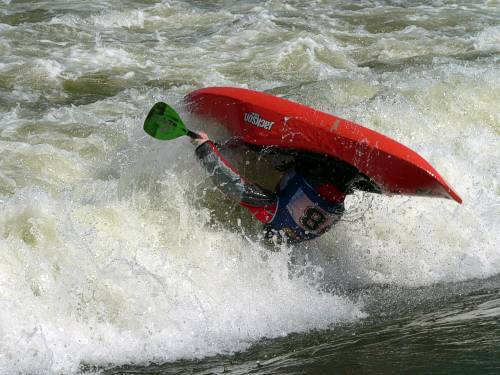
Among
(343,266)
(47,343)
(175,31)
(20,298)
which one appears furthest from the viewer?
(175,31)

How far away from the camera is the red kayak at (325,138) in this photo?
4867 millimetres

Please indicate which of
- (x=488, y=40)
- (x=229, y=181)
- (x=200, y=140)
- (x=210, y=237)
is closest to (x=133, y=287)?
(x=210, y=237)

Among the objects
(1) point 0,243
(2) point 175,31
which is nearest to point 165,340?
(1) point 0,243

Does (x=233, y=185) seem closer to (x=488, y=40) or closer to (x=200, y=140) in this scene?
(x=200, y=140)

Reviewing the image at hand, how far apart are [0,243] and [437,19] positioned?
9.32 metres

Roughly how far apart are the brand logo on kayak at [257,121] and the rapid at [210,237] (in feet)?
1.53

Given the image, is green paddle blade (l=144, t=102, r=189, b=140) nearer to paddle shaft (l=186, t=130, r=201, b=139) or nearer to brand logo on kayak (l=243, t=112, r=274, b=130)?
paddle shaft (l=186, t=130, r=201, b=139)

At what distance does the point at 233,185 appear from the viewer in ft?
16.6

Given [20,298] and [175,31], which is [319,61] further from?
[20,298]

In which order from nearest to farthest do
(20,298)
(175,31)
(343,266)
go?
1. (20,298)
2. (343,266)
3. (175,31)

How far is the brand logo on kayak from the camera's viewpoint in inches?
209

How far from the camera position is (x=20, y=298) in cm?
420

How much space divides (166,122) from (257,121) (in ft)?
2.11

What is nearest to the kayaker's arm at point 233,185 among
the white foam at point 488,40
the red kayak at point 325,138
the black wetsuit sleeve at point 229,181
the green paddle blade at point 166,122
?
the black wetsuit sleeve at point 229,181
